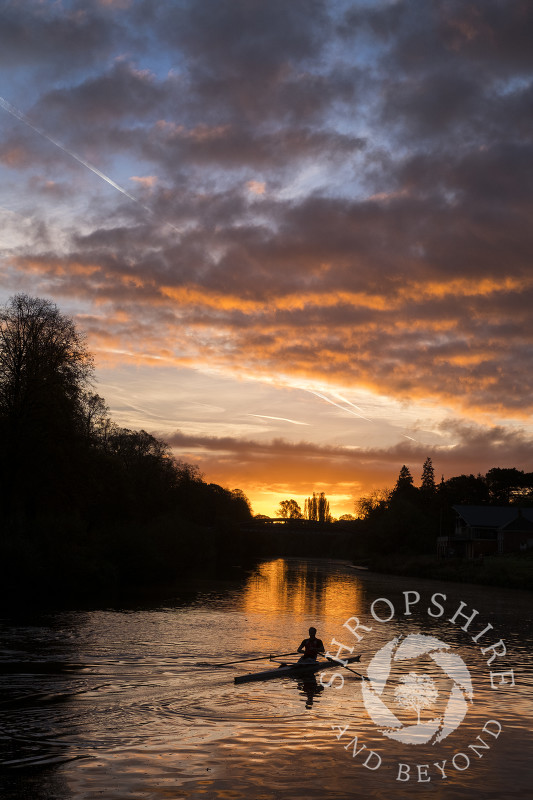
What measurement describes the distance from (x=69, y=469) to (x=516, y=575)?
42.6m

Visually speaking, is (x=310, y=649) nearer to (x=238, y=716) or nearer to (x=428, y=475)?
(x=238, y=716)

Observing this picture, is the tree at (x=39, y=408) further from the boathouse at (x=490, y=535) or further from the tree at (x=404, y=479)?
the tree at (x=404, y=479)

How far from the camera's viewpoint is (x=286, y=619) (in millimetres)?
39750

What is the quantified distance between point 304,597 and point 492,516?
2372 inches

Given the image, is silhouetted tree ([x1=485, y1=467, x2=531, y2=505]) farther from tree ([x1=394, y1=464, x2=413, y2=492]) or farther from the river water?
the river water

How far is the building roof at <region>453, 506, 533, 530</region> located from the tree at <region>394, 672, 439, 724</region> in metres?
84.5

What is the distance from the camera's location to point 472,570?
7219cm

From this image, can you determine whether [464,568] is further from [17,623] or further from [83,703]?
[83,703]

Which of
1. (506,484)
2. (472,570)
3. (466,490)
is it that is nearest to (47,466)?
(472,570)

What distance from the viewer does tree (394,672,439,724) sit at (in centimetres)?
1923

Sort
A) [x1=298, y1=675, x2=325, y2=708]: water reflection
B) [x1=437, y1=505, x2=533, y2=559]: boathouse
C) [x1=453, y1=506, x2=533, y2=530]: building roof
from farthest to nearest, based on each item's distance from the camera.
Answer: [x1=453, y1=506, x2=533, y2=530]: building roof → [x1=437, y1=505, x2=533, y2=559]: boathouse → [x1=298, y1=675, x2=325, y2=708]: water reflection

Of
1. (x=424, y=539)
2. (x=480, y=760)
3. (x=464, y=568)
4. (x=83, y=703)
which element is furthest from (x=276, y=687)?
(x=424, y=539)

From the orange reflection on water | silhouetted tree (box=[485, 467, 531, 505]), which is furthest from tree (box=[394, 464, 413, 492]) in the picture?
the orange reflection on water

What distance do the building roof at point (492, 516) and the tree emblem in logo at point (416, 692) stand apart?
76541 millimetres
